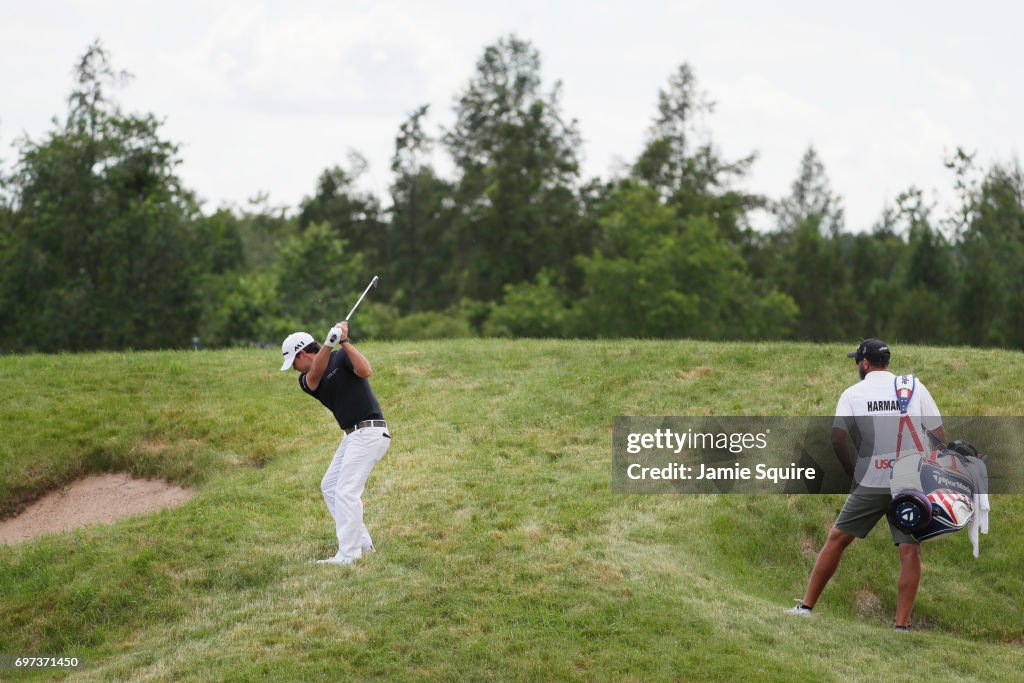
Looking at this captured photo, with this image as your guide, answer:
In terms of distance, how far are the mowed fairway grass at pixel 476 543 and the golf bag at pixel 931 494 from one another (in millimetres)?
1195

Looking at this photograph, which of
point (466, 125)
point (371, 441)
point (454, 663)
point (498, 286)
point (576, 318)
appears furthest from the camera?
point (466, 125)

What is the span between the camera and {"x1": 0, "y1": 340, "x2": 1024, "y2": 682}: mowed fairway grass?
9836 mm

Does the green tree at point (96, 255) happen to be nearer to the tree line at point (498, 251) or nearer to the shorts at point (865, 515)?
the tree line at point (498, 251)

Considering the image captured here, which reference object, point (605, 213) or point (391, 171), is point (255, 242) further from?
point (605, 213)

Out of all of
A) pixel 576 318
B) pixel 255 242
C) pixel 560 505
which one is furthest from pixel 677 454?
pixel 255 242

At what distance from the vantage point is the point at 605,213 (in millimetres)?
61094

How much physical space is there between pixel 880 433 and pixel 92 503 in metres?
10.6

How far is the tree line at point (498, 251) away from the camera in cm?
4294

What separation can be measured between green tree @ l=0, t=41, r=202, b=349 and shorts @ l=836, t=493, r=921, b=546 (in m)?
35.9

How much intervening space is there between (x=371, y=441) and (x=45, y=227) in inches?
1414

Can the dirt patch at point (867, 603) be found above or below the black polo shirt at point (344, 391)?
below

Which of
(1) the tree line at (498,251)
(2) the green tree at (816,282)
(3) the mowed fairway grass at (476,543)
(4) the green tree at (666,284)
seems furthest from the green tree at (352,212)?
(3) the mowed fairway grass at (476,543)

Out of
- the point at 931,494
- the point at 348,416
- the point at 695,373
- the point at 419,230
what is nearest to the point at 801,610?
the point at 931,494

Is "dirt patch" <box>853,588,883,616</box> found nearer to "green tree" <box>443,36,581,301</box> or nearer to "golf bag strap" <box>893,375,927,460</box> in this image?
"golf bag strap" <box>893,375,927,460</box>
